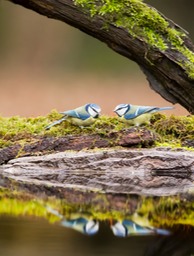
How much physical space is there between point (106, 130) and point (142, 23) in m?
0.90

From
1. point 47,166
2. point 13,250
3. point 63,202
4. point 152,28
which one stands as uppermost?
point 152,28

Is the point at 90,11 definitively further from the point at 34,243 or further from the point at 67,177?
the point at 34,243

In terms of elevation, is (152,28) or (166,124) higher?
(152,28)

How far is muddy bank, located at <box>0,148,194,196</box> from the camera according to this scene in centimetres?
589

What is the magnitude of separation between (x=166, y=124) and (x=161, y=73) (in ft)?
1.40

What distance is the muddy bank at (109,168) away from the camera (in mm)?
5895

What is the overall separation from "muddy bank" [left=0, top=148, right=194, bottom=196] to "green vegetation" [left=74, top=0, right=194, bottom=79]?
838mm

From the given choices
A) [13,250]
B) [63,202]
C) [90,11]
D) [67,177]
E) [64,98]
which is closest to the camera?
[13,250]

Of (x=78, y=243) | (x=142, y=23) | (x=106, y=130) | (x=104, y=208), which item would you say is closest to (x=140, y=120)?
(x=106, y=130)

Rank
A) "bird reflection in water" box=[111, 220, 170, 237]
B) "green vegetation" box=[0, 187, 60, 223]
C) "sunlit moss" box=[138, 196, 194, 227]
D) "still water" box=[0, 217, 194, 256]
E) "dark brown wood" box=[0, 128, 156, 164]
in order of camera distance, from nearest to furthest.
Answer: "still water" box=[0, 217, 194, 256]
"bird reflection in water" box=[111, 220, 170, 237]
"sunlit moss" box=[138, 196, 194, 227]
"green vegetation" box=[0, 187, 60, 223]
"dark brown wood" box=[0, 128, 156, 164]

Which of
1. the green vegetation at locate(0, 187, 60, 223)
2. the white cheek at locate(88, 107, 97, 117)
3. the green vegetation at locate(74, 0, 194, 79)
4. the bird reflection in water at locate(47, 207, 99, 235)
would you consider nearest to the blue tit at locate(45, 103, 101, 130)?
the white cheek at locate(88, 107, 97, 117)

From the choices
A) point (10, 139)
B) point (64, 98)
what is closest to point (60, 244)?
point (10, 139)

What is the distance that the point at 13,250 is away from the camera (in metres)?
3.54

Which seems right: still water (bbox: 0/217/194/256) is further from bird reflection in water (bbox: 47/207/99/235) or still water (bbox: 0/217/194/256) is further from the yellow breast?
the yellow breast
